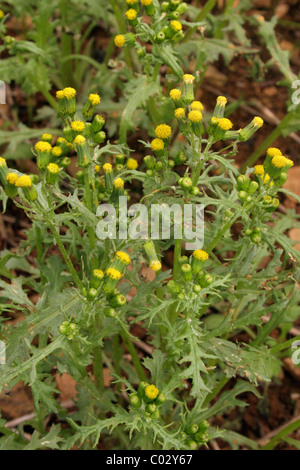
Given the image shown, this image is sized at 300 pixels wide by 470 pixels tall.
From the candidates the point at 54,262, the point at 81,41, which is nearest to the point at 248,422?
the point at 54,262

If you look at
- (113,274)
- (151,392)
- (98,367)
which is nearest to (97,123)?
(113,274)

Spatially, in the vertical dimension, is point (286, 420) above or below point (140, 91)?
below

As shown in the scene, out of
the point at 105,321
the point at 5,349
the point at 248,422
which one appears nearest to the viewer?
the point at 5,349

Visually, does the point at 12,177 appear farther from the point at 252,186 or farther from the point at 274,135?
the point at 274,135

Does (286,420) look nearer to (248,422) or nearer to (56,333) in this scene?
(248,422)

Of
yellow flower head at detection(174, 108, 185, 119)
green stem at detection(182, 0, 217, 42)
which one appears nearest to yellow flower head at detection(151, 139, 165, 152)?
yellow flower head at detection(174, 108, 185, 119)

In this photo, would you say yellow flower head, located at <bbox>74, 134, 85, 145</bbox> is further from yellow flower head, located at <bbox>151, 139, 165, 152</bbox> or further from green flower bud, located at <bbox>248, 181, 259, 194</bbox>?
green flower bud, located at <bbox>248, 181, 259, 194</bbox>

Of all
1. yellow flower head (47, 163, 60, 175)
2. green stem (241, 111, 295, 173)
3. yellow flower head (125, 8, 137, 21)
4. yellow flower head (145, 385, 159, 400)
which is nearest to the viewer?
yellow flower head (47, 163, 60, 175)

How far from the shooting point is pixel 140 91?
9.64ft

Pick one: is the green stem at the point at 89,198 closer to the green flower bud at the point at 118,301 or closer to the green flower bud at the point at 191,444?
Answer: the green flower bud at the point at 118,301

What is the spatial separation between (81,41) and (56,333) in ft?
9.30

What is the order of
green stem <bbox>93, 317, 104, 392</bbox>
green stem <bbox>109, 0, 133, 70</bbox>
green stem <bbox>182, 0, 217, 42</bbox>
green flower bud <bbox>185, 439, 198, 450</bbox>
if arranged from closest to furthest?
green flower bud <bbox>185, 439, 198, 450</bbox> < green stem <bbox>93, 317, 104, 392</bbox> < green stem <bbox>109, 0, 133, 70</bbox> < green stem <bbox>182, 0, 217, 42</bbox>

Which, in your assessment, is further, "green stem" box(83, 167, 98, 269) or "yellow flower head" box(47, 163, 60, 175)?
"green stem" box(83, 167, 98, 269)

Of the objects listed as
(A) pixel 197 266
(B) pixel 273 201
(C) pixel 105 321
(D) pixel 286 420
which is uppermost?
(B) pixel 273 201
